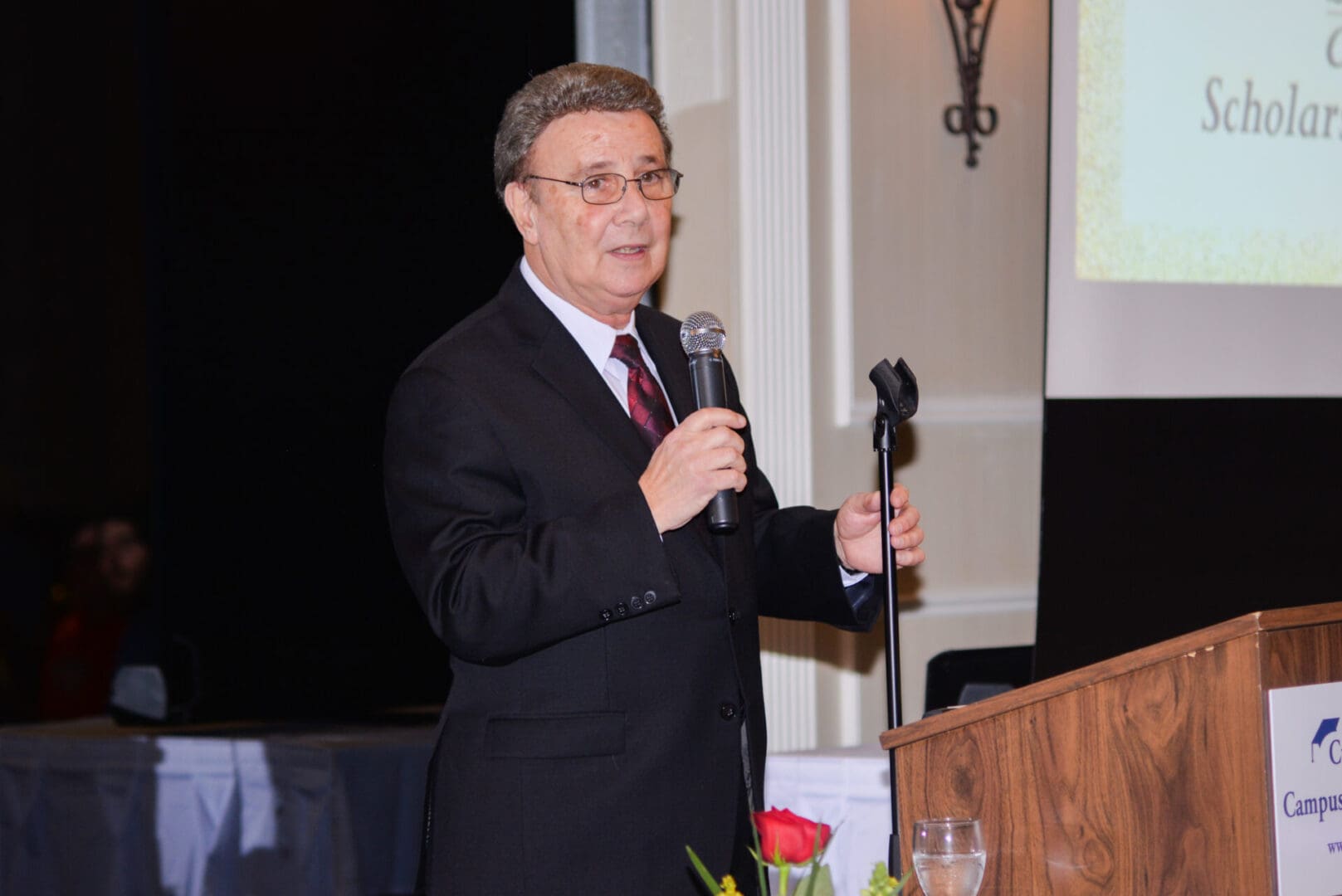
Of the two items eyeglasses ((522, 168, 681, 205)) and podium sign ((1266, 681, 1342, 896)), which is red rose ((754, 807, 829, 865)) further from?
eyeglasses ((522, 168, 681, 205))

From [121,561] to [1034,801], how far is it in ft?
15.6

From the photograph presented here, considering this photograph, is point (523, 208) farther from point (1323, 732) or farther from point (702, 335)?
point (1323, 732)

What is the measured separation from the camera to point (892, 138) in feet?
10.8

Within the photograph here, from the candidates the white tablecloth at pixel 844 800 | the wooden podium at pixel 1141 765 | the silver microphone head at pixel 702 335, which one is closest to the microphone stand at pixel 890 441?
the wooden podium at pixel 1141 765

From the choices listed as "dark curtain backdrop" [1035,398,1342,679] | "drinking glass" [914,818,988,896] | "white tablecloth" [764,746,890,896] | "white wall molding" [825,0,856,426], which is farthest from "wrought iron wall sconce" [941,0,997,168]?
"drinking glass" [914,818,988,896]

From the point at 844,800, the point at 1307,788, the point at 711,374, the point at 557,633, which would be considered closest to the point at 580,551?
the point at 557,633

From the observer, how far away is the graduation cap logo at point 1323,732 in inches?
62.6

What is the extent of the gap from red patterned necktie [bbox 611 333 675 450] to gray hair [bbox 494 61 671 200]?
0.87 ft

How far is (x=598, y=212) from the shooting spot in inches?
76.5

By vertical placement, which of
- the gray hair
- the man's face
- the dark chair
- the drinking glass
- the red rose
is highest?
the gray hair

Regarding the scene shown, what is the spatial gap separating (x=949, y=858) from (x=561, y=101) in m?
1.09

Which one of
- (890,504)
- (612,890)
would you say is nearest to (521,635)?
(612,890)

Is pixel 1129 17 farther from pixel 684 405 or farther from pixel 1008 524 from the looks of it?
pixel 684 405

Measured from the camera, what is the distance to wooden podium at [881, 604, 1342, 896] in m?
1.54
